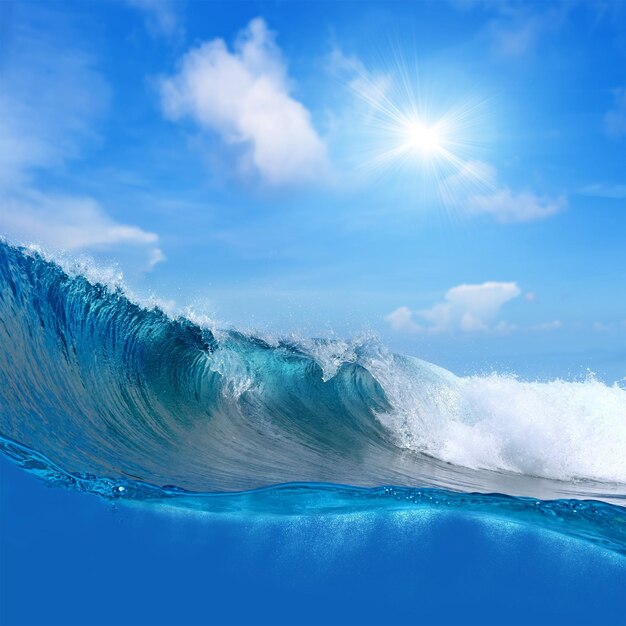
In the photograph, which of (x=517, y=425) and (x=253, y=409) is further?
(x=253, y=409)

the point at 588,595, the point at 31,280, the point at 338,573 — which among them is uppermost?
the point at 31,280

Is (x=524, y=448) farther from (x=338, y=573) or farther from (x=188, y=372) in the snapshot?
(x=188, y=372)

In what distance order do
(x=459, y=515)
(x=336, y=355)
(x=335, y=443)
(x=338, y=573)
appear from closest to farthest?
(x=338, y=573) < (x=459, y=515) < (x=335, y=443) < (x=336, y=355)

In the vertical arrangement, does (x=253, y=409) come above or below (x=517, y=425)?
below

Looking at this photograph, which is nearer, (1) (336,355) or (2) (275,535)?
(2) (275,535)

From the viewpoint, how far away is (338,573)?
4738 mm

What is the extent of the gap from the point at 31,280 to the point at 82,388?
1813mm

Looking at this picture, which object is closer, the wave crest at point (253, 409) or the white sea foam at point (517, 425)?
the wave crest at point (253, 409)

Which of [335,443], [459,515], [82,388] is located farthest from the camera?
[335,443]

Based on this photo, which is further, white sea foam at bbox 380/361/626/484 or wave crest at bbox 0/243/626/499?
white sea foam at bbox 380/361/626/484

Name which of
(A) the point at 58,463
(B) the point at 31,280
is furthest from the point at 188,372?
(A) the point at 58,463

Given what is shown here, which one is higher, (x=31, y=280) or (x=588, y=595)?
(x=31, y=280)

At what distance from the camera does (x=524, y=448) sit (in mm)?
7309

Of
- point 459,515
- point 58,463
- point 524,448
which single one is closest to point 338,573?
point 459,515
